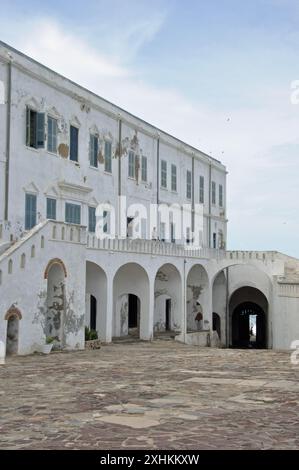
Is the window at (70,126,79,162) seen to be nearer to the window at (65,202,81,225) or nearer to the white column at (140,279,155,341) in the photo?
the window at (65,202,81,225)

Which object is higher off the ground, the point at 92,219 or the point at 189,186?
the point at 189,186

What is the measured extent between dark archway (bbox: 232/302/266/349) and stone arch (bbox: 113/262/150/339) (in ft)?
45.7

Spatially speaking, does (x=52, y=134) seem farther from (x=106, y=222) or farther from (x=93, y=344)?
(x=93, y=344)

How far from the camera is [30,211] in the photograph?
68.4 ft

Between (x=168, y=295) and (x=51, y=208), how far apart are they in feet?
30.2

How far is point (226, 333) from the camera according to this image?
115 feet

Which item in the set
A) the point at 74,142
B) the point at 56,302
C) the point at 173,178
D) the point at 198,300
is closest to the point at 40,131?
the point at 74,142

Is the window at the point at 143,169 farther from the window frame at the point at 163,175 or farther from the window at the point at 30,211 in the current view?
the window at the point at 30,211

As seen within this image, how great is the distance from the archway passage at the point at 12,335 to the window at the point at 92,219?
8.72m

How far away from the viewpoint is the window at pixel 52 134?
21.9 meters

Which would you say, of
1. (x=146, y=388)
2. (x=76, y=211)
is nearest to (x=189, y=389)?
(x=146, y=388)

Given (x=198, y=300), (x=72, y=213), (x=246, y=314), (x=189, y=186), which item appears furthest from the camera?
(x=246, y=314)

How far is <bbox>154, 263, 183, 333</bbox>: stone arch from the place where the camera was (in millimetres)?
28141

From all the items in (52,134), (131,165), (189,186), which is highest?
(189,186)
